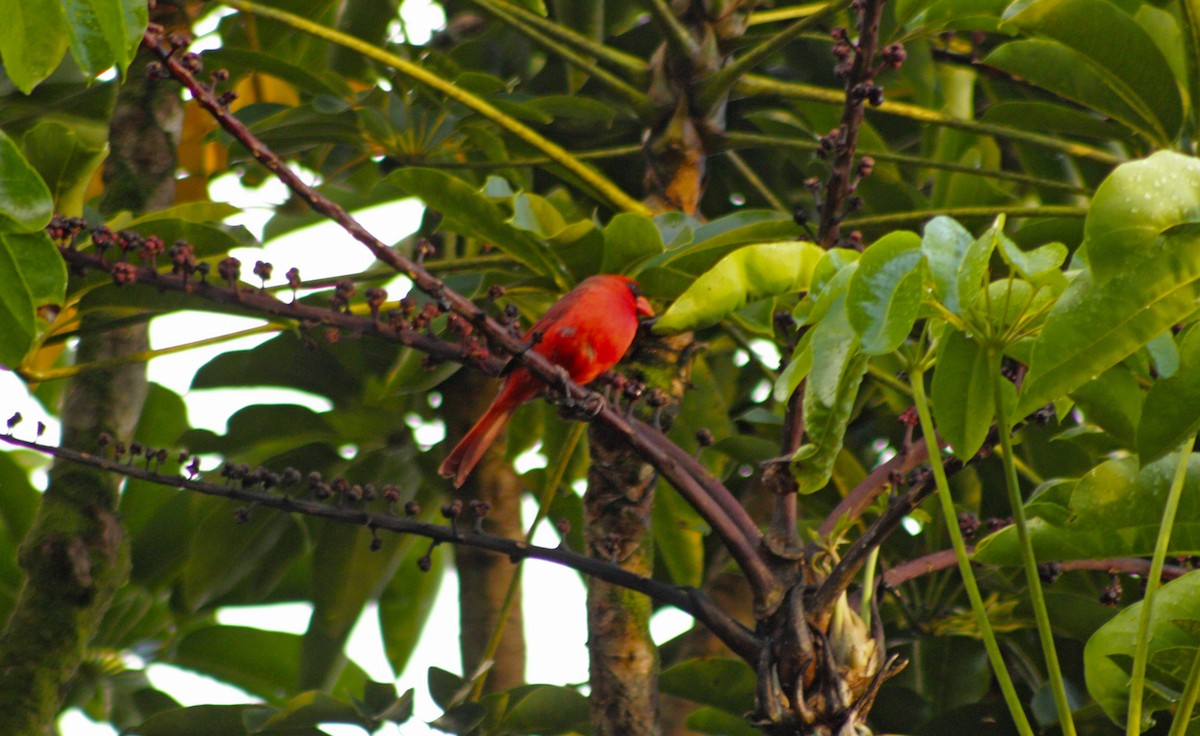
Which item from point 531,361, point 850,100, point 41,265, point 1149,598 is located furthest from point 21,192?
point 1149,598

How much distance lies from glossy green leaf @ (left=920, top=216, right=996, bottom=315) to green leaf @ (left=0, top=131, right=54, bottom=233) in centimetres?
101

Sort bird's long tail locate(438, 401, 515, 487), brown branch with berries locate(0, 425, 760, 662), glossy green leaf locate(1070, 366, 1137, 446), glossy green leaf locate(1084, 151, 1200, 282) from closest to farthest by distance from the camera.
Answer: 1. glossy green leaf locate(1084, 151, 1200, 282)
2. glossy green leaf locate(1070, 366, 1137, 446)
3. brown branch with berries locate(0, 425, 760, 662)
4. bird's long tail locate(438, 401, 515, 487)

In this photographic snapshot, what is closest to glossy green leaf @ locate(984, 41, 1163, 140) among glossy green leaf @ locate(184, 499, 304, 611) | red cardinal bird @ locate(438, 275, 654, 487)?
red cardinal bird @ locate(438, 275, 654, 487)

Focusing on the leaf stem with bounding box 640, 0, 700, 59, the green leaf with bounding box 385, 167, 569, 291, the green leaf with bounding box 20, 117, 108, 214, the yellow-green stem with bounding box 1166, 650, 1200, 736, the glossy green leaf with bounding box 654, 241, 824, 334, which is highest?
the leaf stem with bounding box 640, 0, 700, 59

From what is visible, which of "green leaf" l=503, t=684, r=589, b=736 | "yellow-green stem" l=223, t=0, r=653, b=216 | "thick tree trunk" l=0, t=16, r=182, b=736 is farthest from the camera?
"green leaf" l=503, t=684, r=589, b=736

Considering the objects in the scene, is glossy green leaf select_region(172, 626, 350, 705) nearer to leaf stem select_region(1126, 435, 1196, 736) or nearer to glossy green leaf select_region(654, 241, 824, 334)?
glossy green leaf select_region(654, 241, 824, 334)

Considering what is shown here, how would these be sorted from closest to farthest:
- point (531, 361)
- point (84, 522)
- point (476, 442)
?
point (531, 361)
point (84, 522)
point (476, 442)

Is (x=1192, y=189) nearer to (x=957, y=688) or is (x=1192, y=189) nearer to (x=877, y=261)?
(x=877, y=261)

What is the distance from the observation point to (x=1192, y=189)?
1.25 meters

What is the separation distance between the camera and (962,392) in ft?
A: 4.96

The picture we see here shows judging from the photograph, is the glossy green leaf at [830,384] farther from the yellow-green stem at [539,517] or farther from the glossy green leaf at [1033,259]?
the yellow-green stem at [539,517]

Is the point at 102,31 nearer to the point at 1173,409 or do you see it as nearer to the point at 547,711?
the point at 1173,409

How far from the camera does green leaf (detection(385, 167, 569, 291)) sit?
228cm

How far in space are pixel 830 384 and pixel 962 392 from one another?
0.61ft
